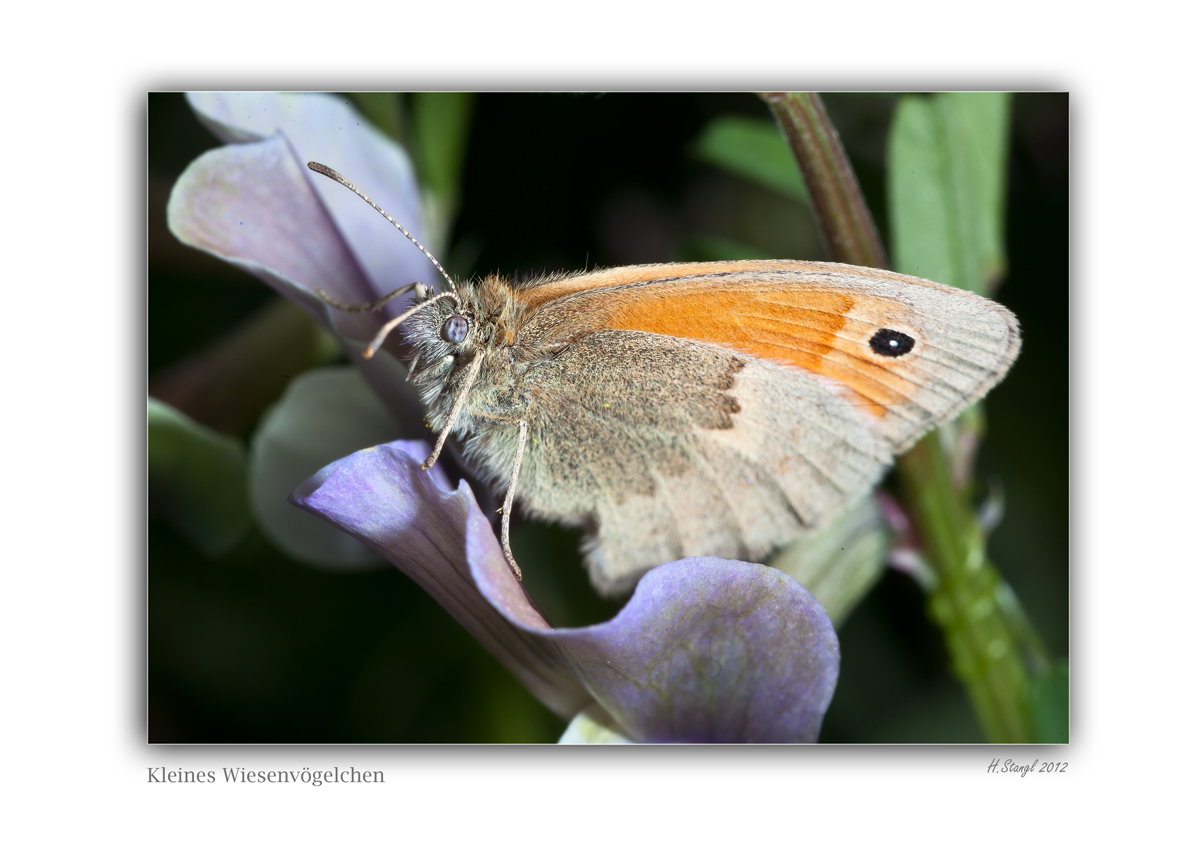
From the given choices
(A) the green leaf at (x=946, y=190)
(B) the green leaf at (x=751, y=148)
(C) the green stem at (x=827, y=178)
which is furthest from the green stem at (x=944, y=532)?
(B) the green leaf at (x=751, y=148)

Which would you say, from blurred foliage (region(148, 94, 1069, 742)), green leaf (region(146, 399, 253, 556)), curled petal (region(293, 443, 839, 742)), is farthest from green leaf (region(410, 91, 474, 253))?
curled petal (region(293, 443, 839, 742))

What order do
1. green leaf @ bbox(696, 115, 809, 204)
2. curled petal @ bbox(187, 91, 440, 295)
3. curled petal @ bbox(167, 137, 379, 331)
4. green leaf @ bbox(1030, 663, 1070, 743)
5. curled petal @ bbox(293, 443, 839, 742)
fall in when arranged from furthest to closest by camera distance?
1. green leaf @ bbox(696, 115, 809, 204)
2. green leaf @ bbox(1030, 663, 1070, 743)
3. curled petal @ bbox(187, 91, 440, 295)
4. curled petal @ bbox(167, 137, 379, 331)
5. curled petal @ bbox(293, 443, 839, 742)

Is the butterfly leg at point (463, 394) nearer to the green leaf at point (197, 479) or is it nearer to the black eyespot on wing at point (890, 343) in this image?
the green leaf at point (197, 479)

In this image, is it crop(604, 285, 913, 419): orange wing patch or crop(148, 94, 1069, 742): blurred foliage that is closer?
crop(604, 285, 913, 419): orange wing patch

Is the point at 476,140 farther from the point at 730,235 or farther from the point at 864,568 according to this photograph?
the point at 864,568

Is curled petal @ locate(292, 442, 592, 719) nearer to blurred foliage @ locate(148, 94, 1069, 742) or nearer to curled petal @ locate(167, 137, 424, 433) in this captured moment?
curled petal @ locate(167, 137, 424, 433)

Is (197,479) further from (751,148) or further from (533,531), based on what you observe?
(751,148)
